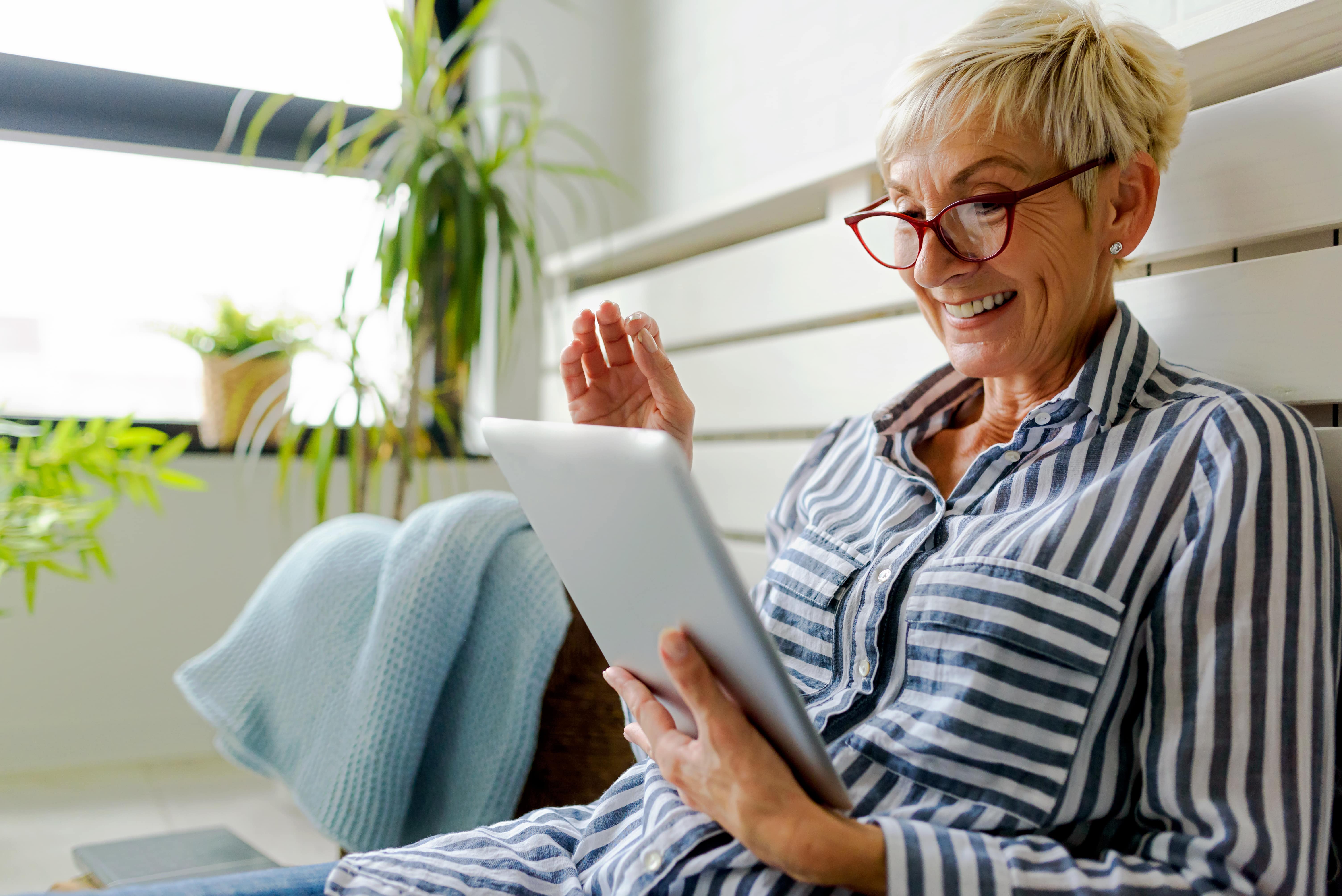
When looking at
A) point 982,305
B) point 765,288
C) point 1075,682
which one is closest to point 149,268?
point 765,288

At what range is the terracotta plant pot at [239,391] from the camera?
7.85 ft

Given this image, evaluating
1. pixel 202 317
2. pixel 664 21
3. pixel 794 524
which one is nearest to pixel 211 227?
pixel 202 317

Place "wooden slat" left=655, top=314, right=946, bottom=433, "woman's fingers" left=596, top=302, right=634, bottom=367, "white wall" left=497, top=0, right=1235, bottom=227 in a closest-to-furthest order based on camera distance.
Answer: "woman's fingers" left=596, top=302, right=634, bottom=367, "wooden slat" left=655, top=314, right=946, bottom=433, "white wall" left=497, top=0, right=1235, bottom=227

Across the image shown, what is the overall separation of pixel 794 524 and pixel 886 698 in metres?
0.33

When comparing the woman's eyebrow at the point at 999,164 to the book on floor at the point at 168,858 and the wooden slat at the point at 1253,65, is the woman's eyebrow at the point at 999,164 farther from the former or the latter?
the book on floor at the point at 168,858

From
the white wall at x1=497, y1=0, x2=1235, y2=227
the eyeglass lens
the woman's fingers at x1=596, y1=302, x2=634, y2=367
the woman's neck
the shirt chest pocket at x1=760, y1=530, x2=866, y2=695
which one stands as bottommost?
the shirt chest pocket at x1=760, y1=530, x2=866, y2=695

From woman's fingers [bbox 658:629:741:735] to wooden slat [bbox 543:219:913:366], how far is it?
0.77 meters

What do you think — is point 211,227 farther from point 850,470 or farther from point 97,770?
point 850,470

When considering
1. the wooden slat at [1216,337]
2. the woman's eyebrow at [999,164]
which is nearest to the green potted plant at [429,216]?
the wooden slat at [1216,337]

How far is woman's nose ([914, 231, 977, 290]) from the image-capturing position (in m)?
0.94

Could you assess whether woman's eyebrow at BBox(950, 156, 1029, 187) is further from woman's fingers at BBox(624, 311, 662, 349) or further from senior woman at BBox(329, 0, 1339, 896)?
woman's fingers at BBox(624, 311, 662, 349)

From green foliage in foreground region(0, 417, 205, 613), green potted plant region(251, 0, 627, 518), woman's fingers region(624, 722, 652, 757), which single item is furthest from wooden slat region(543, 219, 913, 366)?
green foliage in foreground region(0, 417, 205, 613)

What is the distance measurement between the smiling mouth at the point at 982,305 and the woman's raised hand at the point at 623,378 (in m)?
0.27

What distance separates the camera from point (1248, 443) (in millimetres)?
734
